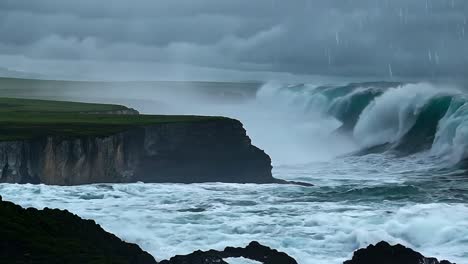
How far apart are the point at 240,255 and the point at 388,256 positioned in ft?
14.3

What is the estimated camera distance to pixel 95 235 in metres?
27.2

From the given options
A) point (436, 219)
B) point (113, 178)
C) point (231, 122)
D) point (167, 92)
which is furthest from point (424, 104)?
point (167, 92)

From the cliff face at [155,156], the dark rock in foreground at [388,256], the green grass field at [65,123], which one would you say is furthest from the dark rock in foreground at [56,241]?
the green grass field at [65,123]

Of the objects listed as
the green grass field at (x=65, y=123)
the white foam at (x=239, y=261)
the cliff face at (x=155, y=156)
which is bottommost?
the white foam at (x=239, y=261)

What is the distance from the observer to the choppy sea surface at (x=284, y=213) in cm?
3005

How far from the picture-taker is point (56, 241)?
25.1m

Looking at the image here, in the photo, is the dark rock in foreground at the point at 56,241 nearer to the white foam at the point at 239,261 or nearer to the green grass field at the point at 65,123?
the white foam at the point at 239,261

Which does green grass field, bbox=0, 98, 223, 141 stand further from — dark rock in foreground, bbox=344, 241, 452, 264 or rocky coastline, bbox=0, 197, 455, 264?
dark rock in foreground, bbox=344, 241, 452, 264

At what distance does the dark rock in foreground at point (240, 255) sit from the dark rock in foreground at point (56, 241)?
3.88ft

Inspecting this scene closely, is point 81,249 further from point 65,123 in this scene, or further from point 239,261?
point 65,123

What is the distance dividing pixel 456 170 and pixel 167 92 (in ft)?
396

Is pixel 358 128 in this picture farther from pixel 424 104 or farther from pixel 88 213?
pixel 88 213

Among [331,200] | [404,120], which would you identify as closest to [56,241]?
[331,200]

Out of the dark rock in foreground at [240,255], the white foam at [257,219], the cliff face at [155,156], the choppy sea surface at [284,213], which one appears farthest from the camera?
the cliff face at [155,156]
